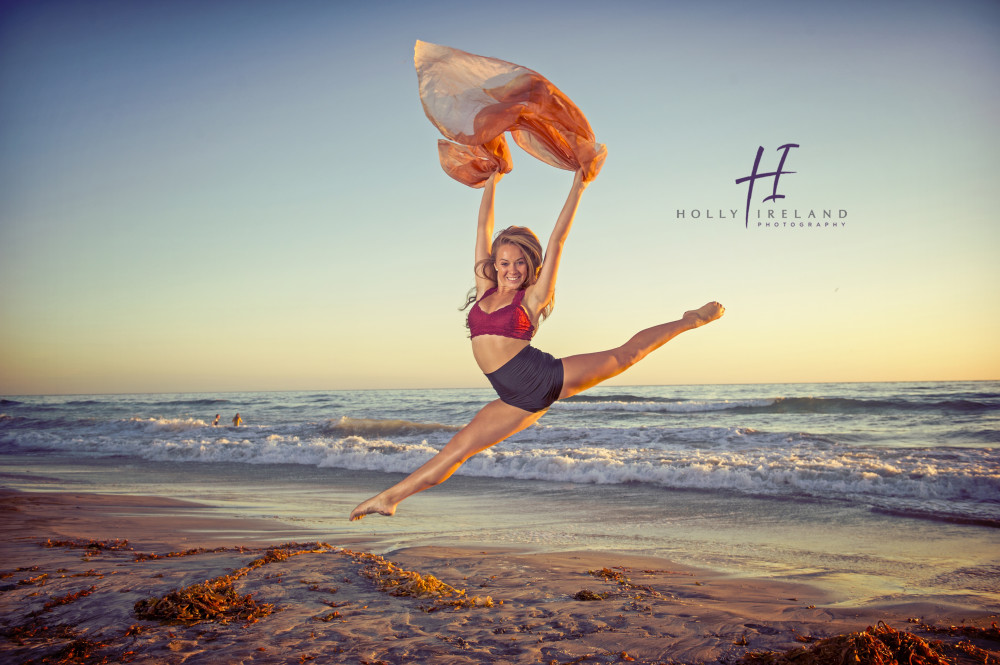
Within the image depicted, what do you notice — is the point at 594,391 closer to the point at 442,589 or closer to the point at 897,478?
the point at 897,478

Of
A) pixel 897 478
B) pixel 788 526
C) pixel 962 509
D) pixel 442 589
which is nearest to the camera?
pixel 442 589

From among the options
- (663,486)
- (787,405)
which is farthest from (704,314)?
(787,405)

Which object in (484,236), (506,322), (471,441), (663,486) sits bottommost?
(663,486)

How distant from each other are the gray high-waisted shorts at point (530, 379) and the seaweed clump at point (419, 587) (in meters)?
2.11

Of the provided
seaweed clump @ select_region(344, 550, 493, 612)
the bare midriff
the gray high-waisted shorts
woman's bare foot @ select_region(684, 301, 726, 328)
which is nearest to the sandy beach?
seaweed clump @ select_region(344, 550, 493, 612)

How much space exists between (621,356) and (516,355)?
27.0 inches

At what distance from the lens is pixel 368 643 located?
438cm

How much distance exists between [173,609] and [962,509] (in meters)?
10.2

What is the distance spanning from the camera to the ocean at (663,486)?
24.6 feet

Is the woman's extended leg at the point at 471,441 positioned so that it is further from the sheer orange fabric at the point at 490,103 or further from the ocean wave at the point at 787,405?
the ocean wave at the point at 787,405

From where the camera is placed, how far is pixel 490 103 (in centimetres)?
391

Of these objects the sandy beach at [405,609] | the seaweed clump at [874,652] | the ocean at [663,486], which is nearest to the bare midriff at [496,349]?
the sandy beach at [405,609]

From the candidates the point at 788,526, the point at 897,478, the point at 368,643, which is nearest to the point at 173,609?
the point at 368,643

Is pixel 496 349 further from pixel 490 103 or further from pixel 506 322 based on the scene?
pixel 490 103
